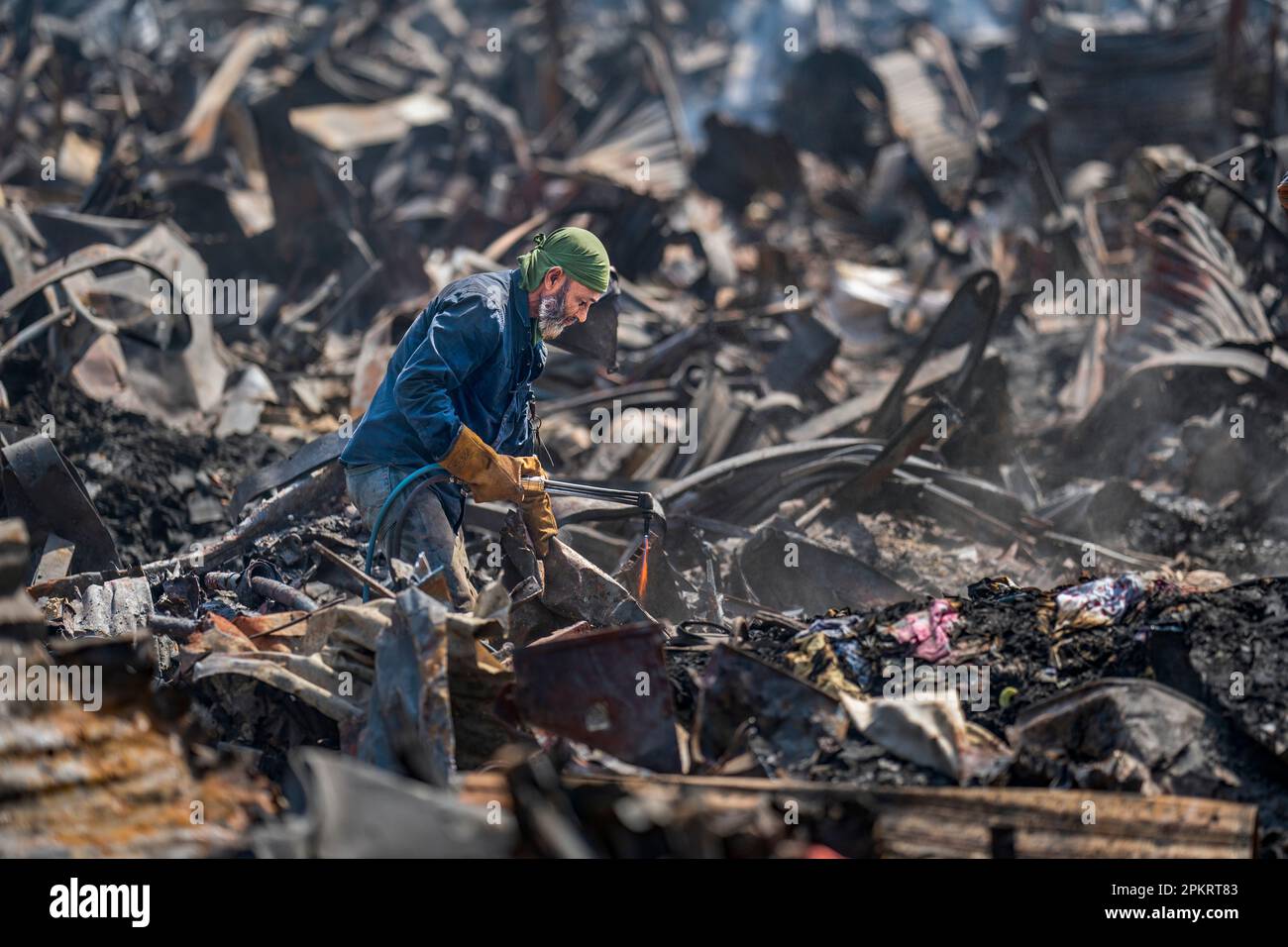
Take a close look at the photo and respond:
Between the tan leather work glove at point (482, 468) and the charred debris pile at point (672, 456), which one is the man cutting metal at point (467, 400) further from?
the charred debris pile at point (672, 456)

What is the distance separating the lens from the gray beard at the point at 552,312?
4309mm

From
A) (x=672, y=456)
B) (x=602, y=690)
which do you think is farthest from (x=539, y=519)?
(x=672, y=456)

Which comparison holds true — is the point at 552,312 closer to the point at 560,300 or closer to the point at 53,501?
the point at 560,300

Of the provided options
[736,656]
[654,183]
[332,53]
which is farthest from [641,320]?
[332,53]

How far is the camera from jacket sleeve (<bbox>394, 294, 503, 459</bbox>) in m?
3.99

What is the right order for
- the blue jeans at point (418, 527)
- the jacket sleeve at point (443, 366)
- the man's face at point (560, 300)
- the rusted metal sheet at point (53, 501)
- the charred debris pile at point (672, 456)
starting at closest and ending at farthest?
the charred debris pile at point (672, 456), the jacket sleeve at point (443, 366), the blue jeans at point (418, 527), the man's face at point (560, 300), the rusted metal sheet at point (53, 501)

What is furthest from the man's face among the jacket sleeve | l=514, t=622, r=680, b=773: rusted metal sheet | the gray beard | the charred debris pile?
l=514, t=622, r=680, b=773: rusted metal sheet

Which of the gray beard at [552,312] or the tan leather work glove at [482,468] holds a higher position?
the gray beard at [552,312]

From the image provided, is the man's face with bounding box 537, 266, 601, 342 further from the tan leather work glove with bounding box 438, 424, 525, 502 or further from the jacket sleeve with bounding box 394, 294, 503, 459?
the tan leather work glove with bounding box 438, 424, 525, 502

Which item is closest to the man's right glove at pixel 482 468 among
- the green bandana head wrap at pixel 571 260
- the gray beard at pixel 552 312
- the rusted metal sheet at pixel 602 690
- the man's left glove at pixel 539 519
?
the man's left glove at pixel 539 519

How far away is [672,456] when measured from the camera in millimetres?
6215

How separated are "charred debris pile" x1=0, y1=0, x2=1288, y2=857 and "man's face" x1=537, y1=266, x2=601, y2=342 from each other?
70 cm

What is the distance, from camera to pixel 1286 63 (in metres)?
12.0
